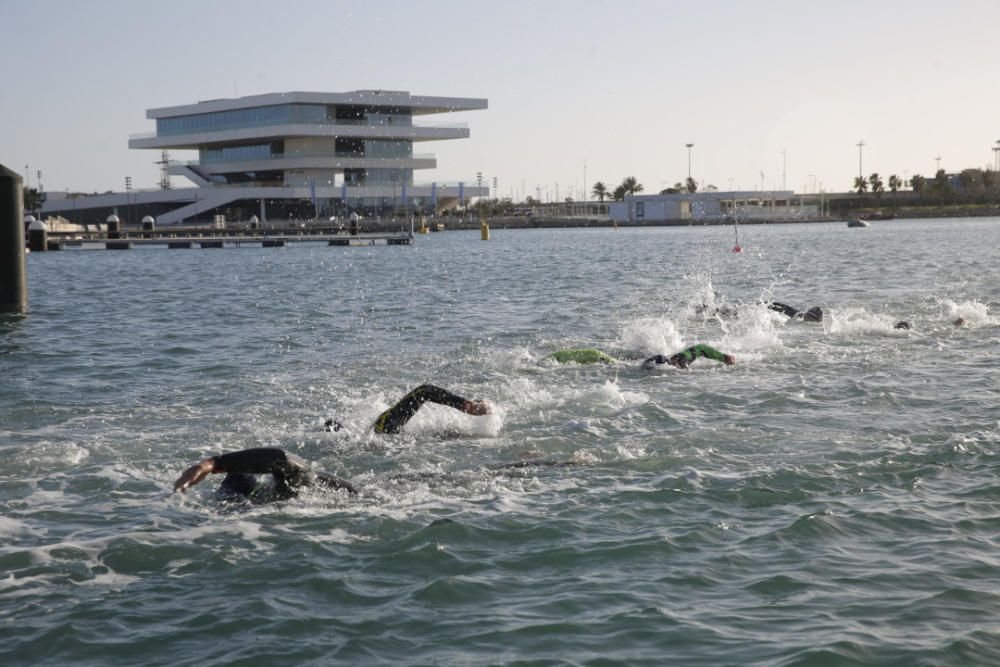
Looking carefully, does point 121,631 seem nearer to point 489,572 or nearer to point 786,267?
point 489,572

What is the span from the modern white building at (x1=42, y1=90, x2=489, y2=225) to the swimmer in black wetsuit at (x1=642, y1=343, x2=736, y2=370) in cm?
10749

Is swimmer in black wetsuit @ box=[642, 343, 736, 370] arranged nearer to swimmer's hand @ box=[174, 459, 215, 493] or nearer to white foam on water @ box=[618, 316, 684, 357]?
white foam on water @ box=[618, 316, 684, 357]

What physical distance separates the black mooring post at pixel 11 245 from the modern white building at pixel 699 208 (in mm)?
146422

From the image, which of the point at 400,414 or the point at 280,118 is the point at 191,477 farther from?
the point at 280,118

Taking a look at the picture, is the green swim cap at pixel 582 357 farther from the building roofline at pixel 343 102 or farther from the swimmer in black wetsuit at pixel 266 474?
the building roofline at pixel 343 102

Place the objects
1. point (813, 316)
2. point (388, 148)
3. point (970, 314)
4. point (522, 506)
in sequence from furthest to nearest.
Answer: point (388, 148) → point (970, 314) → point (813, 316) → point (522, 506)

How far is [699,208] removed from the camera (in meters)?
174

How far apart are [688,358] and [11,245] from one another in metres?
18.8

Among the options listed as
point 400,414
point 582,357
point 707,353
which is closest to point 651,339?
point 582,357

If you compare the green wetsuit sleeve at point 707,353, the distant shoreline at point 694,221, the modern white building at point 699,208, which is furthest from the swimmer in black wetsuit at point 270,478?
the modern white building at point 699,208

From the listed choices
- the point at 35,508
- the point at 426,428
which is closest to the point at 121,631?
the point at 35,508

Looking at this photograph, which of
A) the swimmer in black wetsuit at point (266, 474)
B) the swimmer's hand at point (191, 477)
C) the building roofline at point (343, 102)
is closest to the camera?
the swimmer's hand at point (191, 477)

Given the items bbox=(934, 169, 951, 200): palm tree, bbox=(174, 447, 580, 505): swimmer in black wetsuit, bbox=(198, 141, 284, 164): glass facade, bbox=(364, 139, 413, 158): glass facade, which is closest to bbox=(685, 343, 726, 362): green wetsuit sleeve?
bbox=(174, 447, 580, 505): swimmer in black wetsuit

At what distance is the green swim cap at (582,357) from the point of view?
1873 centimetres
